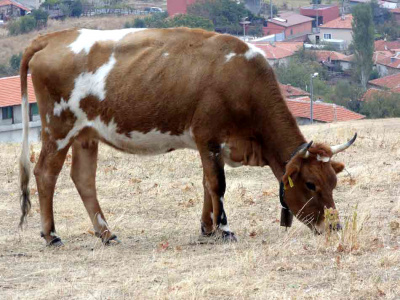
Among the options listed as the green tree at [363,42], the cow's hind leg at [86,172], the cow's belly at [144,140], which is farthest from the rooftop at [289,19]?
the cow's belly at [144,140]

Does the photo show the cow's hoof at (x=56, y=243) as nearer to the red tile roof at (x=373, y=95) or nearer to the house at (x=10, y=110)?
the house at (x=10, y=110)

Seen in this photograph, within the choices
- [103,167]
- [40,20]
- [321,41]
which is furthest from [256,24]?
[103,167]

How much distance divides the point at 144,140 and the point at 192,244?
1.23 meters

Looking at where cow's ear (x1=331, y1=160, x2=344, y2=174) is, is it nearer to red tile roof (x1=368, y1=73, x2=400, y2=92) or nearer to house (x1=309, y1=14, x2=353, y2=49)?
red tile roof (x1=368, y1=73, x2=400, y2=92)

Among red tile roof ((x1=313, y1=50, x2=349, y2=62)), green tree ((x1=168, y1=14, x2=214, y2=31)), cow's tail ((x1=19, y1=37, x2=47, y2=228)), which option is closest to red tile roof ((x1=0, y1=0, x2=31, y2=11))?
green tree ((x1=168, y1=14, x2=214, y2=31))

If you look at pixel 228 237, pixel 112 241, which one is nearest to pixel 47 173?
pixel 112 241

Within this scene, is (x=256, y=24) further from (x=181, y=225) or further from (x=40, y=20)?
(x=181, y=225)

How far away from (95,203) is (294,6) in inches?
5185

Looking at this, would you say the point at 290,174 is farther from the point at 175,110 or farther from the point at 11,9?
the point at 11,9

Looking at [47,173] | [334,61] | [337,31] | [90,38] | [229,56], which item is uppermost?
[90,38]

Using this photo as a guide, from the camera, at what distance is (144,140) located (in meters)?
9.13

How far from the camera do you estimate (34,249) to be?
29.5 ft

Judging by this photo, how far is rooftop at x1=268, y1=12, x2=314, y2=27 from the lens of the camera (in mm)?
114375

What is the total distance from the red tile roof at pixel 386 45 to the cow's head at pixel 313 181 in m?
96.3
